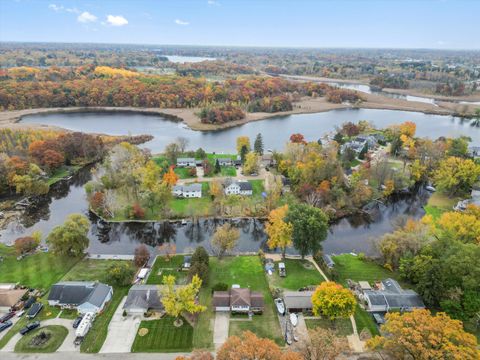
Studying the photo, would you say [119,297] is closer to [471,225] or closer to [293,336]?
→ [293,336]

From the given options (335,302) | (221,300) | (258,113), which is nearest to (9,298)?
(221,300)

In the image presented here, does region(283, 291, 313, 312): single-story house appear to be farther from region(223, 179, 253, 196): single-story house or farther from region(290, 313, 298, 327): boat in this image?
region(223, 179, 253, 196): single-story house

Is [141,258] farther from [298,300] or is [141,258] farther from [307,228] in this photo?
[307,228]

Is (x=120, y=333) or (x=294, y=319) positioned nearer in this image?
(x=120, y=333)

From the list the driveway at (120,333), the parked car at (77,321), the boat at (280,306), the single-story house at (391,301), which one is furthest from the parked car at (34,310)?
the single-story house at (391,301)

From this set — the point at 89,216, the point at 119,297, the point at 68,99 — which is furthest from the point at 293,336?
the point at 68,99

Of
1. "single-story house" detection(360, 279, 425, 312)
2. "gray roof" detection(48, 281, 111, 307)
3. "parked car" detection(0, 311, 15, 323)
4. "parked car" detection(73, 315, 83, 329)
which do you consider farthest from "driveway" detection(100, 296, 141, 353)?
"single-story house" detection(360, 279, 425, 312)
